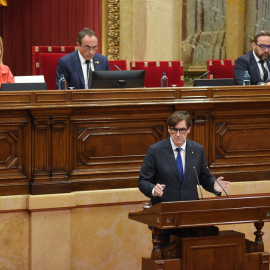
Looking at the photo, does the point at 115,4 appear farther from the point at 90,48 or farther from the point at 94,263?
the point at 94,263

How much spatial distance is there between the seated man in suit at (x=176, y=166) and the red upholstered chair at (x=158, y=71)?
2.34m

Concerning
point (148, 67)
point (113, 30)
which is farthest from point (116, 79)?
point (113, 30)

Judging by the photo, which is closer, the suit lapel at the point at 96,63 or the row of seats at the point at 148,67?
the suit lapel at the point at 96,63

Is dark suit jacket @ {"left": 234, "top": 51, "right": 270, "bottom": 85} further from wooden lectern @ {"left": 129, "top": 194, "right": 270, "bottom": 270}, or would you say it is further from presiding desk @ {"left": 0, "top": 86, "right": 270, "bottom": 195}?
wooden lectern @ {"left": 129, "top": 194, "right": 270, "bottom": 270}

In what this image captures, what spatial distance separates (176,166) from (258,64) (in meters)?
2.33

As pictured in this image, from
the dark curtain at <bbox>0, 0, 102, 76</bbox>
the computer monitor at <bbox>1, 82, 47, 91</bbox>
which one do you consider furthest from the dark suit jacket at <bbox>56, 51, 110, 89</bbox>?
the dark curtain at <bbox>0, 0, 102, 76</bbox>

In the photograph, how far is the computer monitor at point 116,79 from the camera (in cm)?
600

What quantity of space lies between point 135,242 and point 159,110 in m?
1.01

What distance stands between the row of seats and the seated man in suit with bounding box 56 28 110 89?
17.7 inches

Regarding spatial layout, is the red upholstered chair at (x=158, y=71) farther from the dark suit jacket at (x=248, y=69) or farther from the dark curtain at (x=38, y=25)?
the dark curtain at (x=38, y=25)

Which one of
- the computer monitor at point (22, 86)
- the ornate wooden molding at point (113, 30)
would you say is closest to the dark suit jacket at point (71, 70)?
the computer monitor at point (22, 86)

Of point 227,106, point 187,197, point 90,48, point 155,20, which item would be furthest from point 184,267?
point 155,20

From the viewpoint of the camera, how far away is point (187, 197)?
16.2 ft

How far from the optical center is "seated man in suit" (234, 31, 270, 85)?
692cm
